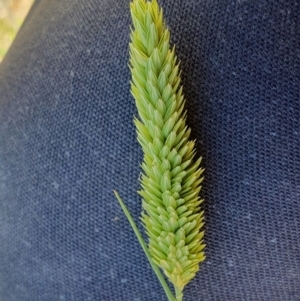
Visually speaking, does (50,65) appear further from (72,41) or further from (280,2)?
(280,2)

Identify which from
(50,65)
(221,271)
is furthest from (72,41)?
(221,271)

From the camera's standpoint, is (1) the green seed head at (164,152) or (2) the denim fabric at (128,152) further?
(2) the denim fabric at (128,152)

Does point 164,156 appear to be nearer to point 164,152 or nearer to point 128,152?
point 164,152

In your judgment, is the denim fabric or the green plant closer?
the green plant

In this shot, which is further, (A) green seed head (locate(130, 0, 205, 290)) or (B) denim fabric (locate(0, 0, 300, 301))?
(B) denim fabric (locate(0, 0, 300, 301))

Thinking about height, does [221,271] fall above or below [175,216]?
below
